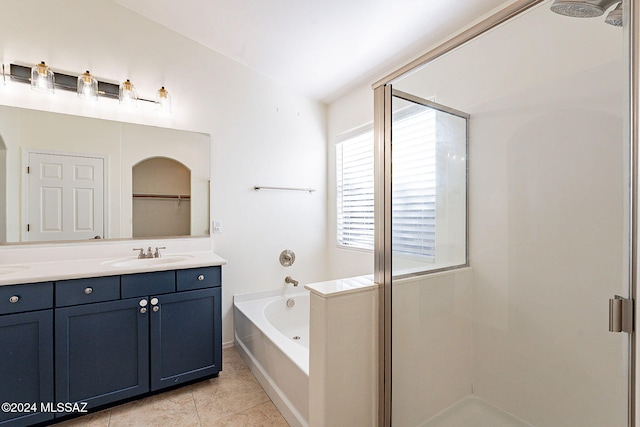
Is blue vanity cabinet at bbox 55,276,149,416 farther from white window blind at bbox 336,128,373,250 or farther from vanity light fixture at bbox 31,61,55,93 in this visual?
white window blind at bbox 336,128,373,250

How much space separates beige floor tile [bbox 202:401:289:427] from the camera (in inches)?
65.9

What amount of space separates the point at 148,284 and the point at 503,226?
209 centimetres

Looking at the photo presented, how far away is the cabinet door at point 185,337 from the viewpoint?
1.86 meters

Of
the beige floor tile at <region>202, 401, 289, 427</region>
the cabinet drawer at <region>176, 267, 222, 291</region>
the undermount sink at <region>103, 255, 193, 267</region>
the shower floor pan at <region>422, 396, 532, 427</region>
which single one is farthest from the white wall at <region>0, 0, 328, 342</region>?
the shower floor pan at <region>422, 396, 532, 427</region>

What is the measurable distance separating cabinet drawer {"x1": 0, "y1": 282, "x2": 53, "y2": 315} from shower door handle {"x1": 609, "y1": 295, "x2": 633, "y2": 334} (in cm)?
246

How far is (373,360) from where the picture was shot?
144cm

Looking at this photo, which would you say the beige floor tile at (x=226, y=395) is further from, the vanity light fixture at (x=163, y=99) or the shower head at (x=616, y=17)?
the shower head at (x=616, y=17)

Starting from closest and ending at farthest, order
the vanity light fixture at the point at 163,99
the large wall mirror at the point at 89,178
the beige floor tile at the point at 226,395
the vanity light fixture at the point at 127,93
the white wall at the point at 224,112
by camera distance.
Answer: the beige floor tile at the point at 226,395 → the large wall mirror at the point at 89,178 → the white wall at the point at 224,112 → the vanity light fixture at the point at 127,93 → the vanity light fixture at the point at 163,99

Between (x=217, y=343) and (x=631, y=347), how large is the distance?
209 cm

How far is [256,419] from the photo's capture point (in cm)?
172

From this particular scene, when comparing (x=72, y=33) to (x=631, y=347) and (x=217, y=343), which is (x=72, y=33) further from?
(x=631, y=347)

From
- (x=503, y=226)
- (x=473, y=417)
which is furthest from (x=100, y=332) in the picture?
(x=503, y=226)

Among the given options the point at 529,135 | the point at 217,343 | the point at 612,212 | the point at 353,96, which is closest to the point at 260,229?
the point at 217,343

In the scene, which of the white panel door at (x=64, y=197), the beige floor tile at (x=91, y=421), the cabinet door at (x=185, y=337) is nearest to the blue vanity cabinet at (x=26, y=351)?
the beige floor tile at (x=91, y=421)
